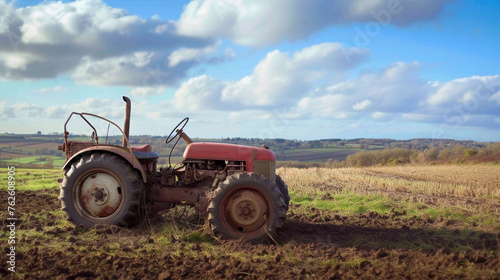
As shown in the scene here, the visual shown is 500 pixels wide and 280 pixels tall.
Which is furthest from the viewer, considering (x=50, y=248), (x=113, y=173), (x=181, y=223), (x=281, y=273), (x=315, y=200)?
(x=315, y=200)

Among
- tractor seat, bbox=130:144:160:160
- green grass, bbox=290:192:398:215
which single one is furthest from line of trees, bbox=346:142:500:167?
tractor seat, bbox=130:144:160:160

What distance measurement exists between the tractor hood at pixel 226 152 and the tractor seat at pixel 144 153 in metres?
0.85

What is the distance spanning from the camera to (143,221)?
7688 millimetres

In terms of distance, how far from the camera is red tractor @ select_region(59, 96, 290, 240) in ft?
22.6

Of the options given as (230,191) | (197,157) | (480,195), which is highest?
(197,157)

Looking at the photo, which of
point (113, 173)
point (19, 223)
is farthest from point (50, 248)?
point (19, 223)

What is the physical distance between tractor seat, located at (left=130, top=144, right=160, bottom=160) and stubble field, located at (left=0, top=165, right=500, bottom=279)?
1.23 metres

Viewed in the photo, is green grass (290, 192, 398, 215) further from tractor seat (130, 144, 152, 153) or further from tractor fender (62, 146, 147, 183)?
tractor fender (62, 146, 147, 183)

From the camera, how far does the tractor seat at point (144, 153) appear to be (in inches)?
Answer: 308

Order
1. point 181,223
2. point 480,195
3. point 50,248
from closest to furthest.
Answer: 1. point 50,248
2. point 181,223
3. point 480,195

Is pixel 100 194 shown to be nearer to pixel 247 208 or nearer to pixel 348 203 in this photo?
pixel 247 208

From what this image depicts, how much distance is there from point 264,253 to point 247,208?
92cm

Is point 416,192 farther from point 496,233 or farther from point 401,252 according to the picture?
point 401,252

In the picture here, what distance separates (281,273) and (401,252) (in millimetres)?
2359
